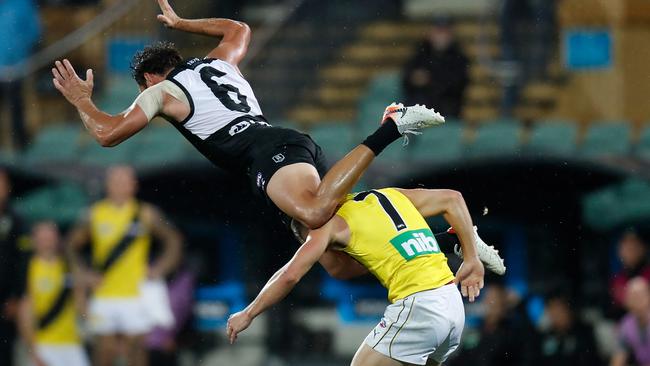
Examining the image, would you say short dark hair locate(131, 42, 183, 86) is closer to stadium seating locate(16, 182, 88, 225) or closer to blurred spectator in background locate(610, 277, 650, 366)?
blurred spectator in background locate(610, 277, 650, 366)

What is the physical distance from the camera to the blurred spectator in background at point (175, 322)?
39.5 feet

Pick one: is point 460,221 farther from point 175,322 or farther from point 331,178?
point 175,322

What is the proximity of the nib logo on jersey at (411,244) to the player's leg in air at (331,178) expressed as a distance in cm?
41

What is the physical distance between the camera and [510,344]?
1101 cm

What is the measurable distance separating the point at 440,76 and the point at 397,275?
516cm

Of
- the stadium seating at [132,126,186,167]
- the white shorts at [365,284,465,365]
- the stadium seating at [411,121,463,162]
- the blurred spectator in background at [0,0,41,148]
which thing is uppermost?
the white shorts at [365,284,465,365]

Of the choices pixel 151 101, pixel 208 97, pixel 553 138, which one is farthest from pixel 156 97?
pixel 553 138

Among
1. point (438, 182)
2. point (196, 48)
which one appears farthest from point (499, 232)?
point (196, 48)

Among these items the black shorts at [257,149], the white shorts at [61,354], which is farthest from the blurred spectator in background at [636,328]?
the white shorts at [61,354]

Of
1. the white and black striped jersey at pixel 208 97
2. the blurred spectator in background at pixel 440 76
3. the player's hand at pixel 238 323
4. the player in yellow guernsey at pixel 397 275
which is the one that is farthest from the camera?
the blurred spectator in background at pixel 440 76

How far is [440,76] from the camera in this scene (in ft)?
39.3

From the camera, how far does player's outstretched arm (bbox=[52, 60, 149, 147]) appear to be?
23.9ft

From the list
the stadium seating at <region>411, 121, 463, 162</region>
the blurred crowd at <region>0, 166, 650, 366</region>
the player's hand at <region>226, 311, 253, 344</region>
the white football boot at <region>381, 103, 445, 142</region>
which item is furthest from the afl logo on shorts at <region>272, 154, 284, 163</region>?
the stadium seating at <region>411, 121, 463, 162</region>

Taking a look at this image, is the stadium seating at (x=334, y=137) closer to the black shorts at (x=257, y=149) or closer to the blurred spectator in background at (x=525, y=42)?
the blurred spectator in background at (x=525, y=42)
